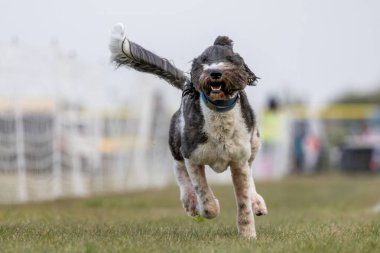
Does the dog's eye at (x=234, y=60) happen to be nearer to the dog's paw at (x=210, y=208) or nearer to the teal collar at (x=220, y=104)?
the teal collar at (x=220, y=104)

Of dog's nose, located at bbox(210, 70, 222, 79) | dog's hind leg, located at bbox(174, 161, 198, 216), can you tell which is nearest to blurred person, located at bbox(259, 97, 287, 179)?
dog's hind leg, located at bbox(174, 161, 198, 216)

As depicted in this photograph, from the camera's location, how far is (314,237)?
24.5 feet

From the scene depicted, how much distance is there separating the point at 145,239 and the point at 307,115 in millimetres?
27621

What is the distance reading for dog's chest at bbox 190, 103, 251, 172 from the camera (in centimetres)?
751

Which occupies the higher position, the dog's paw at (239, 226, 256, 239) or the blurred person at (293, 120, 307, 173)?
the dog's paw at (239, 226, 256, 239)

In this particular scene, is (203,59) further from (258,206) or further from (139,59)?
(258,206)

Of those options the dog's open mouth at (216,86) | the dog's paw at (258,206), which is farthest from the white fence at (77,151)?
the dog's open mouth at (216,86)

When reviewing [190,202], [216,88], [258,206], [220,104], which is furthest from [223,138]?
[190,202]

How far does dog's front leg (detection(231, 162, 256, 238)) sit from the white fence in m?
4.06

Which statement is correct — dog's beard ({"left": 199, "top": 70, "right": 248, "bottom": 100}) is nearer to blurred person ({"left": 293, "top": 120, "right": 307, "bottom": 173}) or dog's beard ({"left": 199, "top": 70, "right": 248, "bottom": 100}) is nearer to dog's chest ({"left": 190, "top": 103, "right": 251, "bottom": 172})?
dog's chest ({"left": 190, "top": 103, "right": 251, "bottom": 172})

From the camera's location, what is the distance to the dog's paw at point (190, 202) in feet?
27.2

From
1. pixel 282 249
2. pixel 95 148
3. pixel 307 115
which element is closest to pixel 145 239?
pixel 282 249

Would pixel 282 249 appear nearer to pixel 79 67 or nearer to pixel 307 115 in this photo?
pixel 79 67

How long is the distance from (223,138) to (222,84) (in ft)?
1.69
